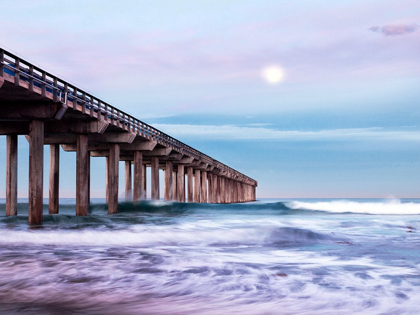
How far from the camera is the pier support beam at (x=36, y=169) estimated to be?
20.8 m

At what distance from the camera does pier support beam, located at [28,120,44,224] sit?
20.8 m

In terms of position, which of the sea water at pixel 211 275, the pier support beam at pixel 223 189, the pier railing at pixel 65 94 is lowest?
the sea water at pixel 211 275

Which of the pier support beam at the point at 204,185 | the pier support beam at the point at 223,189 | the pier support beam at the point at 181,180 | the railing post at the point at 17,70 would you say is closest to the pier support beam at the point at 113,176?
the railing post at the point at 17,70

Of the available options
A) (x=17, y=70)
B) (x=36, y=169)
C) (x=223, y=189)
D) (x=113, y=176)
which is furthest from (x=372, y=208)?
(x=17, y=70)

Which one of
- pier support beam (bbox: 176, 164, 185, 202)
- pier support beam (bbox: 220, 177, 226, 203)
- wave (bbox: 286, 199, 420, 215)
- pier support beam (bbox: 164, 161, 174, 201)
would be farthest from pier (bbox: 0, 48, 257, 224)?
pier support beam (bbox: 220, 177, 226, 203)

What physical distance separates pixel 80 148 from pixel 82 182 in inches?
71.2

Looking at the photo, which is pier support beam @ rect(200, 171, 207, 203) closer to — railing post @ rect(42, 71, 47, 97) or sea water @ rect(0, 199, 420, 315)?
railing post @ rect(42, 71, 47, 97)

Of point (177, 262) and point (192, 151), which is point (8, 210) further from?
point (192, 151)

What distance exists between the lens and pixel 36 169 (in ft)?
68.2

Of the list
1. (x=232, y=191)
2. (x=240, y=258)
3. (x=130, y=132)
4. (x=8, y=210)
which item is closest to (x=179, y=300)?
(x=240, y=258)

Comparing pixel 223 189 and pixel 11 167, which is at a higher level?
pixel 11 167

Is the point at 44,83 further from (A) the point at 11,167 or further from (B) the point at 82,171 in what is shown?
(A) the point at 11,167

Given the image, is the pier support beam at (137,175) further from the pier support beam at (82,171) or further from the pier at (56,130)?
the pier support beam at (82,171)

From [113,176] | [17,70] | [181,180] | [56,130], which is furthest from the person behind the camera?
[181,180]
